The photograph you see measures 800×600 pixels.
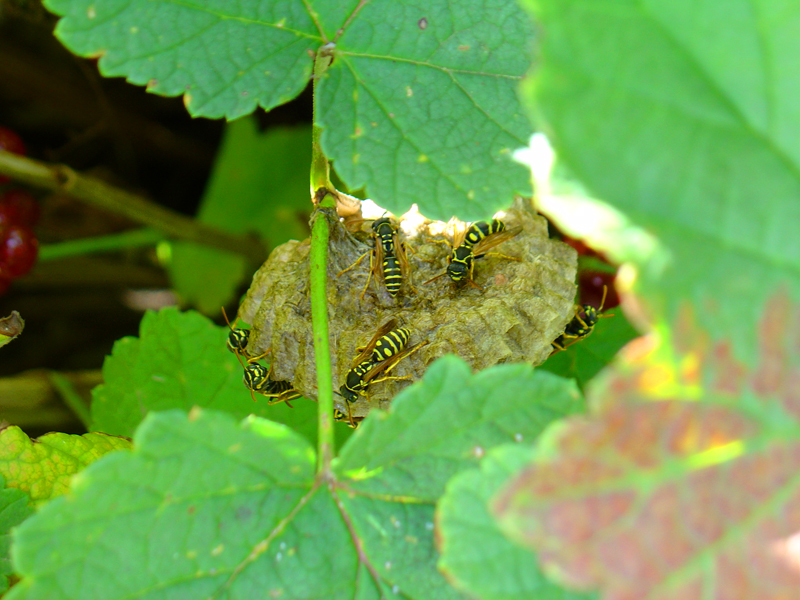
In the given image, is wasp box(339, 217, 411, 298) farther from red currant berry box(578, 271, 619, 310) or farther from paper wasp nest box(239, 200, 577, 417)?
red currant berry box(578, 271, 619, 310)

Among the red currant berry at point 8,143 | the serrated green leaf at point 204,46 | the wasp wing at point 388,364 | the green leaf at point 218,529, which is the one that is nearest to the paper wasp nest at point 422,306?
the wasp wing at point 388,364

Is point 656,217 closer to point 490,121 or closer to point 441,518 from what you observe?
point 441,518

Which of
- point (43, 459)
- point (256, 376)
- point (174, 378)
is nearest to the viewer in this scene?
point (43, 459)

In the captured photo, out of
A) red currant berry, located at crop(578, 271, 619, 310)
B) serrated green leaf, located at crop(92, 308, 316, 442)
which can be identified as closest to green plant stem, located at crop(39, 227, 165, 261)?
serrated green leaf, located at crop(92, 308, 316, 442)

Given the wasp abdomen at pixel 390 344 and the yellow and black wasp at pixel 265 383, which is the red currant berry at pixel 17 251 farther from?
the wasp abdomen at pixel 390 344

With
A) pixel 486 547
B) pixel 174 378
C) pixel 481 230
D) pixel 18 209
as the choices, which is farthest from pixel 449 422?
pixel 18 209

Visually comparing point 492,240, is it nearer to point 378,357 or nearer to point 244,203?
point 378,357

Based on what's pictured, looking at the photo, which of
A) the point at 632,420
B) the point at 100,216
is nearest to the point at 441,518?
the point at 632,420
